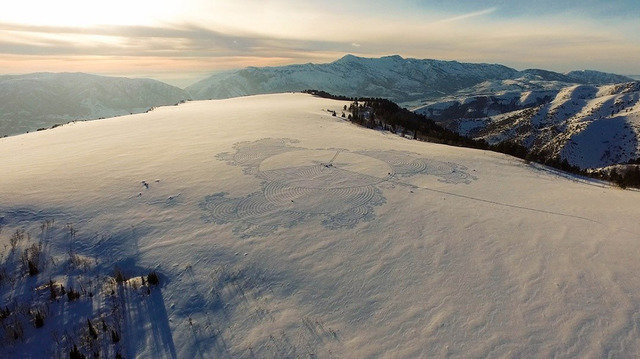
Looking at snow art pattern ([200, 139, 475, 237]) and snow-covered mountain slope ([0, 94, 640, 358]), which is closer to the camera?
snow-covered mountain slope ([0, 94, 640, 358])

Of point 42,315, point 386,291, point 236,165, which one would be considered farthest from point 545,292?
point 236,165

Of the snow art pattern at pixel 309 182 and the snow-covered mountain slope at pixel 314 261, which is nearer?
the snow-covered mountain slope at pixel 314 261

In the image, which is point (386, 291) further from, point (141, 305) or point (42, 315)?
point (42, 315)

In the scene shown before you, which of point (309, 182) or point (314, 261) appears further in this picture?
point (309, 182)

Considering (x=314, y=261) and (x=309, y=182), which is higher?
(x=309, y=182)
